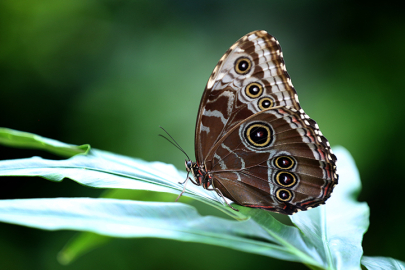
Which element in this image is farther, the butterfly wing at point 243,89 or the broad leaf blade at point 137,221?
the butterfly wing at point 243,89

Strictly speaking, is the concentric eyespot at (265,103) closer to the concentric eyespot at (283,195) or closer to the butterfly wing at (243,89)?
the butterfly wing at (243,89)

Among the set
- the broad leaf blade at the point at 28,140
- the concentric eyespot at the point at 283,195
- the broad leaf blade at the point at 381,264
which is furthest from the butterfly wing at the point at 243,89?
the broad leaf blade at the point at 381,264

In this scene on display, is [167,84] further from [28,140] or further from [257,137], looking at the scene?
[28,140]

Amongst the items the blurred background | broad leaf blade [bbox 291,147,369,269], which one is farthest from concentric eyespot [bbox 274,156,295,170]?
the blurred background

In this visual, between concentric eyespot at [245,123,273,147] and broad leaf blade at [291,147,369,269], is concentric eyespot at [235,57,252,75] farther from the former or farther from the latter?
broad leaf blade at [291,147,369,269]

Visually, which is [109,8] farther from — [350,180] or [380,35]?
[350,180]

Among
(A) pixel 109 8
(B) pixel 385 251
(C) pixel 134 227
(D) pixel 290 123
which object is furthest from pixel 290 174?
(A) pixel 109 8

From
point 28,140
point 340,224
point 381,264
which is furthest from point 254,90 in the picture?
point 28,140
